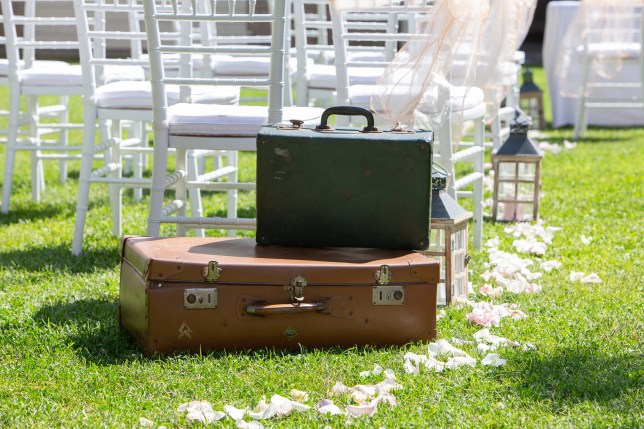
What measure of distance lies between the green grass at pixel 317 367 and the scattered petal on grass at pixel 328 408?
0.02 metres

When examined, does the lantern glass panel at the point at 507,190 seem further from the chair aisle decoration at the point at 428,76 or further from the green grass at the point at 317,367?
the chair aisle decoration at the point at 428,76

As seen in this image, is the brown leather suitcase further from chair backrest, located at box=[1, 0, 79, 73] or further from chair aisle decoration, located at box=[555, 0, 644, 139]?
chair aisle decoration, located at box=[555, 0, 644, 139]

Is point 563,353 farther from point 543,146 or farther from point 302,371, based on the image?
point 543,146

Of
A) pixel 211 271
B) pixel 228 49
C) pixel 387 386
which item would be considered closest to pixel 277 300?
pixel 211 271

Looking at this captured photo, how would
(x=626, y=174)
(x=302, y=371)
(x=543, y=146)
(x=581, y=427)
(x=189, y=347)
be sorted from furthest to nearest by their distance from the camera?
(x=543, y=146)
(x=626, y=174)
(x=189, y=347)
(x=302, y=371)
(x=581, y=427)

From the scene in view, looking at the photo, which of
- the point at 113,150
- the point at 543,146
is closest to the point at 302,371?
the point at 113,150

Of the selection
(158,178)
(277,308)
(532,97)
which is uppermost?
(158,178)

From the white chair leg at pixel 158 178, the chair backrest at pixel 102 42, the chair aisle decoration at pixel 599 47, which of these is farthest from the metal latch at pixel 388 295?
the chair aisle decoration at pixel 599 47

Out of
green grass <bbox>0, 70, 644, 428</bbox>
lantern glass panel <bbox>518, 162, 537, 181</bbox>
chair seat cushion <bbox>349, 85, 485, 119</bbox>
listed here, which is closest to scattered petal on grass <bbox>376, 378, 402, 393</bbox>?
green grass <bbox>0, 70, 644, 428</bbox>

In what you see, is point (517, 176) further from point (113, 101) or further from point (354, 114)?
point (354, 114)

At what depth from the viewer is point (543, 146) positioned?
6961 mm

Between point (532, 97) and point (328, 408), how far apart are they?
6.06 metres

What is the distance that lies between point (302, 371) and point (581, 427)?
69 centimetres

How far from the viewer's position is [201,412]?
2264 mm
